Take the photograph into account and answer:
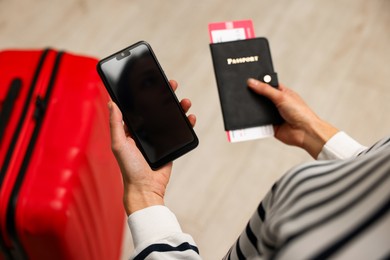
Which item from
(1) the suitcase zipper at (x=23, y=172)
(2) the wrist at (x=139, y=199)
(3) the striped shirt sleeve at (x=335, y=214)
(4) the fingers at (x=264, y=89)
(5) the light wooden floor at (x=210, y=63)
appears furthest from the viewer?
(5) the light wooden floor at (x=210, y=63)

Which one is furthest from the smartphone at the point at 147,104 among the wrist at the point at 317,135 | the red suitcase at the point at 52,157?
the wrist at the point at 317,135

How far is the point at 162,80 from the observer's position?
839 millimetres

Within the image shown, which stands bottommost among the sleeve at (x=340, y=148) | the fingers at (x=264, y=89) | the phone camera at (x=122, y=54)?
the sleeve at (x=340, y=148)

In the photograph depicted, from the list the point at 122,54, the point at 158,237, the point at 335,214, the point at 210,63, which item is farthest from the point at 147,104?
the point at 210,63

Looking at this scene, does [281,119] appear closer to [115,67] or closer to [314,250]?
[115,67]

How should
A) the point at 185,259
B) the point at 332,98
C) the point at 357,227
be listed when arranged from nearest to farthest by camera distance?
the point at 357,227, the point at 185,259, the point at 332,98

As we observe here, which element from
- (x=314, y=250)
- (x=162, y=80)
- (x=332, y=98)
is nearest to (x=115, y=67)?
(x=162, y=80)

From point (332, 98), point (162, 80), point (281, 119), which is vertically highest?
point (162, 80)

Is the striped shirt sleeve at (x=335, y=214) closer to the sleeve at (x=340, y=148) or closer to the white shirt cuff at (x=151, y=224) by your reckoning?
the white shirt cuff at (x=151, y=224)

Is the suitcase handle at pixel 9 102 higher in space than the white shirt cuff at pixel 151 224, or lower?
higher

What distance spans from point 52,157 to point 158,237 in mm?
358

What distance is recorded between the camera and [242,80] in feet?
2.99

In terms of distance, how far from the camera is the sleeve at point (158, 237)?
1.79ft

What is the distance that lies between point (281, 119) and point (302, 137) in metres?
0.06
